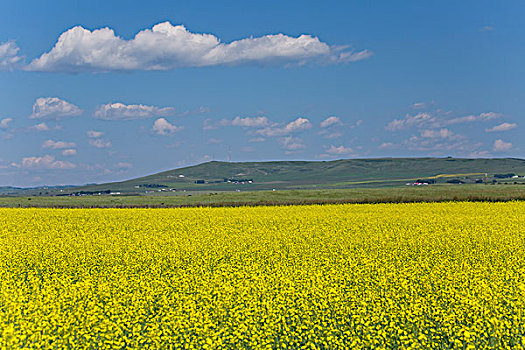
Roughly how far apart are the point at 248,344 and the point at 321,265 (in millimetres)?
8129

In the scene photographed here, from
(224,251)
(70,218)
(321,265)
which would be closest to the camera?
(321,265)

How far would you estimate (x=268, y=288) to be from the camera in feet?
45.8

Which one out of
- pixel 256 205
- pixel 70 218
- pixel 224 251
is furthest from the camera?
pixel 256 205

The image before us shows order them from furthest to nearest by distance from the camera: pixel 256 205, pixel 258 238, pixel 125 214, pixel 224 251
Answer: pixel 256 205
pixel 125 214
pixel 258 238
pixel 224 251

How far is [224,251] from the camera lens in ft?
70.9

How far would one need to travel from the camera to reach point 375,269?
56.0 ft

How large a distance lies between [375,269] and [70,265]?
10800 mm

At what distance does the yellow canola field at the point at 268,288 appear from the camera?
11.2 m

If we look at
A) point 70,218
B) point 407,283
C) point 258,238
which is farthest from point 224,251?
point 70,218

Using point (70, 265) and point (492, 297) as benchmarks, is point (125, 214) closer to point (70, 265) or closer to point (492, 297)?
point (70, 265)

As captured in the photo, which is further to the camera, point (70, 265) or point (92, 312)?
point (70, 265)

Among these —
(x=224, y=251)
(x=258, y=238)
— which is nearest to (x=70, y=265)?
(x=224, y=251)

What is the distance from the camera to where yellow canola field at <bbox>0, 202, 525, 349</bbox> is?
11164 mm

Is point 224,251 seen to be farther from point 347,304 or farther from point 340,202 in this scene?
point 340,202
